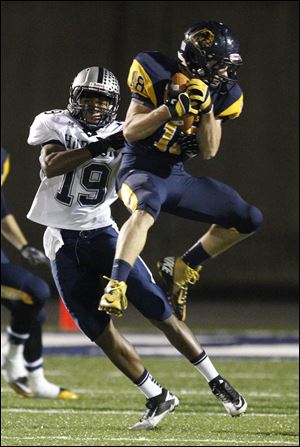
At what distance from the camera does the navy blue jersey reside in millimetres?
4461

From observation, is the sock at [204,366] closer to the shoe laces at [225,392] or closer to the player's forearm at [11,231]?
the shoe laces at [225,392]

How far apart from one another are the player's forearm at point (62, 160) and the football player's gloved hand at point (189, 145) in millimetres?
403

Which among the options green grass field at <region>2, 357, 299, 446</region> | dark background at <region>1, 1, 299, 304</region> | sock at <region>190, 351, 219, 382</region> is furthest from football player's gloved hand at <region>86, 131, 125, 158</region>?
dark background at <region>1, 1, 299, 304</region>

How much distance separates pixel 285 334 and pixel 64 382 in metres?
2.70

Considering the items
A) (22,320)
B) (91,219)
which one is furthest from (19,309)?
(91,219)

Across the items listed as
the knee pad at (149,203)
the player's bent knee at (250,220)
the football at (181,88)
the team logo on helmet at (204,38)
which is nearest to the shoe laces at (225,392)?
the player's bent knee at (250,220)

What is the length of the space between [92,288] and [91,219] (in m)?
0.27

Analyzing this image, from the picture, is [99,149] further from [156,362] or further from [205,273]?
[205,273]

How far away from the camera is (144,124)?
4332 millimetres

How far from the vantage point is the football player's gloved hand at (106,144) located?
4.35 meters

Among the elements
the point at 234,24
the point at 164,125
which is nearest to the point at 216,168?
the point at 234,24

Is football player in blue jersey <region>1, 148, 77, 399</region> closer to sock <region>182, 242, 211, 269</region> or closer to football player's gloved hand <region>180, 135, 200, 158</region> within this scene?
sock <region>182, 242, 211, 269</region>

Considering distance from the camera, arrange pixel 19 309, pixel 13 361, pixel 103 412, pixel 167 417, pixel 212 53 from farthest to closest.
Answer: pixel 13 361 → pixel 19 309 → pixel 103 412 → pixel 167 417 → pixel 212 53

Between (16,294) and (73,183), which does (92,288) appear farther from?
(16,294)
